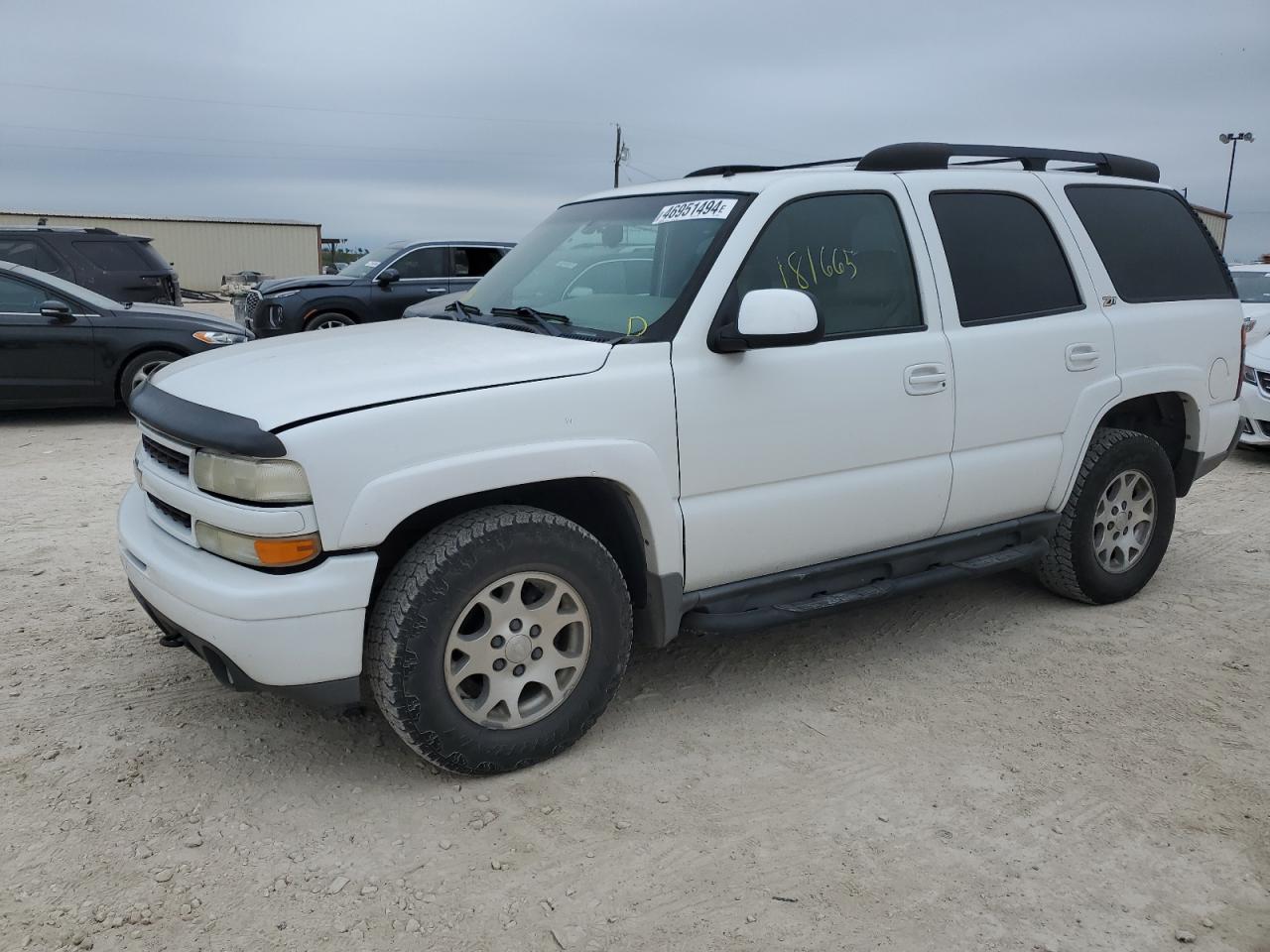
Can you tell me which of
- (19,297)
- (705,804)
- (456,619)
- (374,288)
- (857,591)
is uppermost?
(374,288)

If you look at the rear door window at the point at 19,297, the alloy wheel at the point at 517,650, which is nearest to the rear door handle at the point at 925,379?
the alloy wheel at the point at 517,650

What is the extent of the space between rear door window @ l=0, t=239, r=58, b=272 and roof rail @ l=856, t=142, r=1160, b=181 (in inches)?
391

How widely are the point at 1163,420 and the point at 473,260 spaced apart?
10.4 m

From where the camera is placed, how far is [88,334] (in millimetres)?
9039

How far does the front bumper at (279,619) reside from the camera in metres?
2.83

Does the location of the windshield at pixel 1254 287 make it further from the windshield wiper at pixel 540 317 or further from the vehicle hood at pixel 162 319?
the vehicle hood at pixel 162 319

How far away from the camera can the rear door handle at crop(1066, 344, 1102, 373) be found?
4.32m

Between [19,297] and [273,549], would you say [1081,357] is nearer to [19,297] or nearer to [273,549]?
[273,549]

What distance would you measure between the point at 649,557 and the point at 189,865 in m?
1.61

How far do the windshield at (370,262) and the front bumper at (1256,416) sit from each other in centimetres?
1002

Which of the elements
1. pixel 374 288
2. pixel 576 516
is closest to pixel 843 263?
pixel 576 516

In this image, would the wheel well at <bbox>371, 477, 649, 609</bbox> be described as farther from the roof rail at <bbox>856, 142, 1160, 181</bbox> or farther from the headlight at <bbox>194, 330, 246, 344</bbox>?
the headlight at <bbox>194, 330, 246, 344</bbox>

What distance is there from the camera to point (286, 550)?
2.83 m

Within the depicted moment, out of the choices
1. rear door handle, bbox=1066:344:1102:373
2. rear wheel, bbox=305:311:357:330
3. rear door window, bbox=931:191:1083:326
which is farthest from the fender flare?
rear wheel, bbox=305:311:357:330
